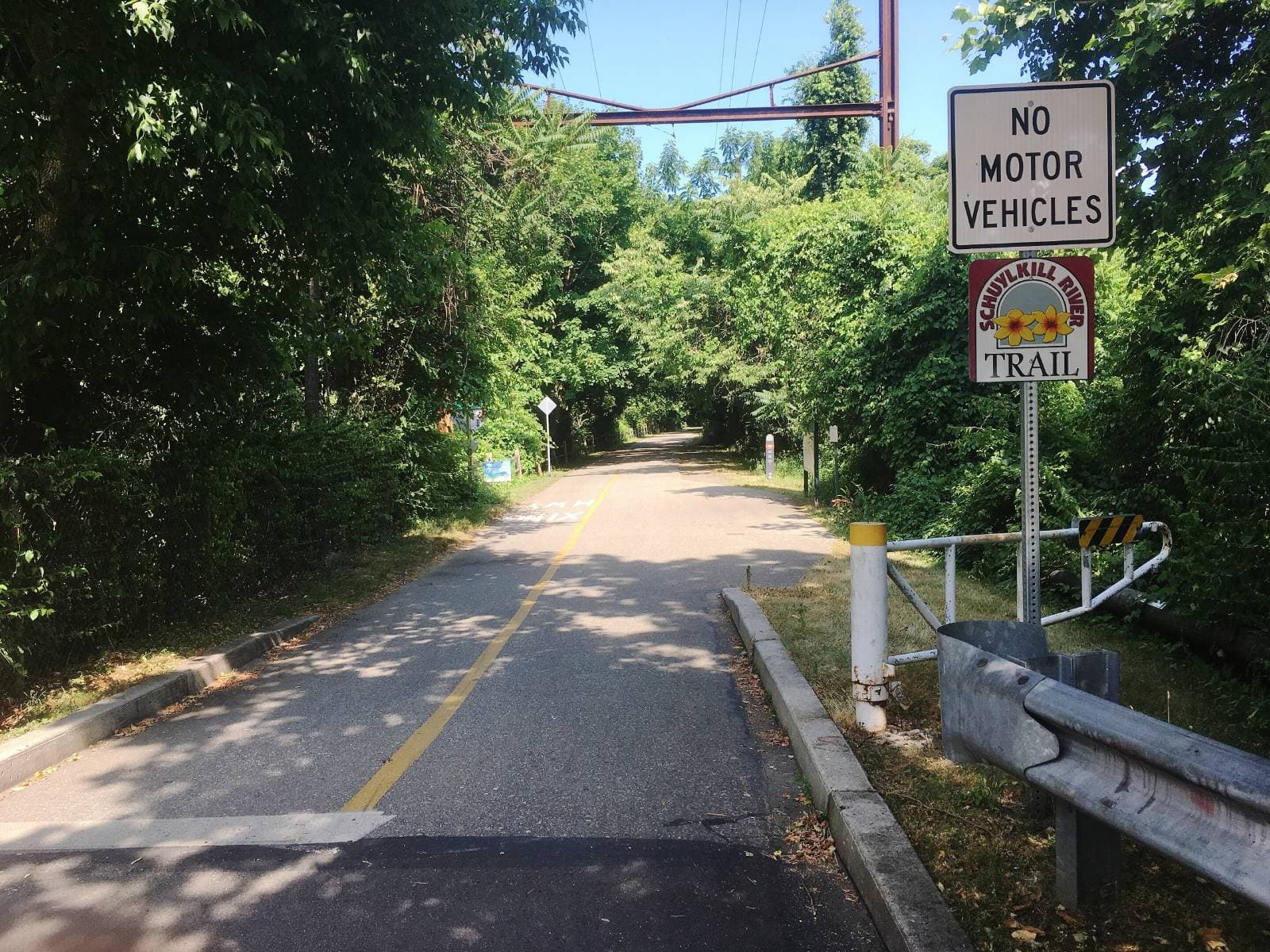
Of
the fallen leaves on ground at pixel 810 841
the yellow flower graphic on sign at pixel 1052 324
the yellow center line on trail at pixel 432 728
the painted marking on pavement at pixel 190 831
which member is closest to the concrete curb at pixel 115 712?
the painted marking on pavement at pixel 190 831

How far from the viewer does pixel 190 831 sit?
4.38 m

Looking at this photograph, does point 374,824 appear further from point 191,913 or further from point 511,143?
point 511,143

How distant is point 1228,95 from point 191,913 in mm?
9623

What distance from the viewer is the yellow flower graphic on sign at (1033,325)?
14.2 feet

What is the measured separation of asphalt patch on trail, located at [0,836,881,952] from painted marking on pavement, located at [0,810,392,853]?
0.09 meters

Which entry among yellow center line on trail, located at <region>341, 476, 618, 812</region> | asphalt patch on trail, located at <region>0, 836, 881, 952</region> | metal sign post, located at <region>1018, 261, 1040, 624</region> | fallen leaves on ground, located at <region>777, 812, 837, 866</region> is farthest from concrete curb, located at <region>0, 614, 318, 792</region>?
metal sign post, located at <region>1018, 261, 1040, 624</region>

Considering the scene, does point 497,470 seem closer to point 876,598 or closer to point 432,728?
point 432,728

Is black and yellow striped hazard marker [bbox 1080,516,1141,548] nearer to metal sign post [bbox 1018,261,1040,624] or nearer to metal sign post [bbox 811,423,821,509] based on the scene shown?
metal sign post [bbox 1018,261,1040,624]

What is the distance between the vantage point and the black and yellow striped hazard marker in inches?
217

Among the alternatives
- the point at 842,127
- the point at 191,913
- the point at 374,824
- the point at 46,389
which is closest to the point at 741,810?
the point at 374,824

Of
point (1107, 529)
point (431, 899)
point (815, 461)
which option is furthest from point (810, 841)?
point (815, 461)

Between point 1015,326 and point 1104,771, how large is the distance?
91.8 inches

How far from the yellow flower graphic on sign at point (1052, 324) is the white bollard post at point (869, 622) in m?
1.29

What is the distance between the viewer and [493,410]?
2673 centimetres
